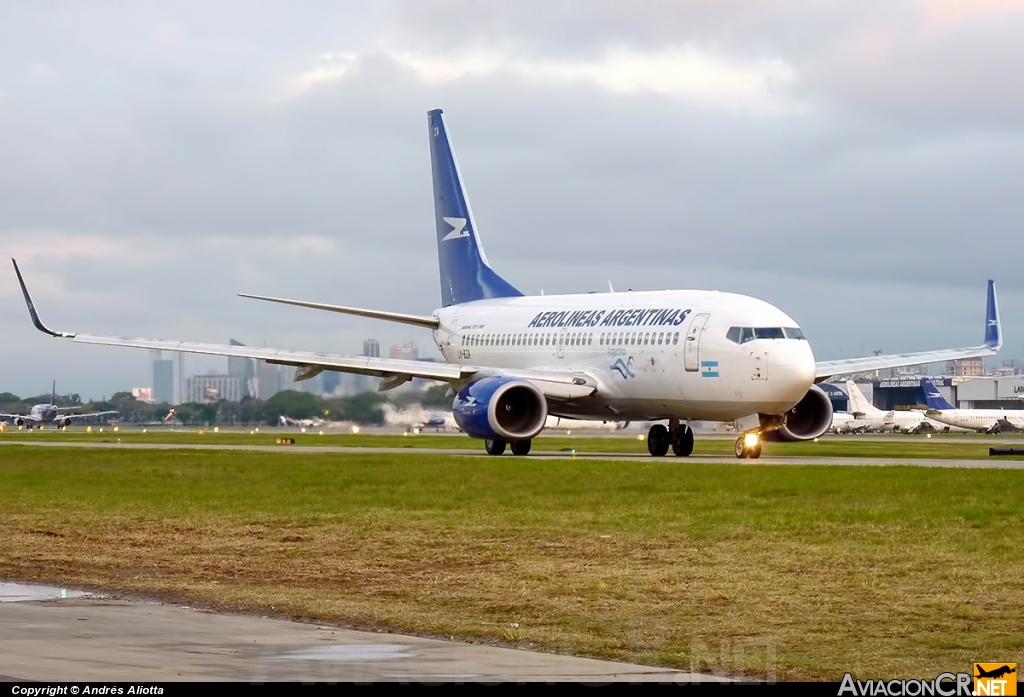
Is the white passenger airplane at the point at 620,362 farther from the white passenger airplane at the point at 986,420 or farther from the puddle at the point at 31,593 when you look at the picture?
the white passenger airplane at the point at 986,420

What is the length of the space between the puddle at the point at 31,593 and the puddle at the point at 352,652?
4.74m

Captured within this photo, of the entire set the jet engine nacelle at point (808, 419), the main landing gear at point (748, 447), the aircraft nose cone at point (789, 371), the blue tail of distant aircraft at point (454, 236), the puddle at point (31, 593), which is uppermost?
the blue tail of distant aircraft at point (454, 236)

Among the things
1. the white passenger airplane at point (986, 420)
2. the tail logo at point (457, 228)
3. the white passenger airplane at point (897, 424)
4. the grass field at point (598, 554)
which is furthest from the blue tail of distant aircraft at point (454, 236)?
the white passenger airplane at point (897, 424)

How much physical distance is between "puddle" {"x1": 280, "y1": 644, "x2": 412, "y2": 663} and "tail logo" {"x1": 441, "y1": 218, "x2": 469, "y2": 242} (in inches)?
1744

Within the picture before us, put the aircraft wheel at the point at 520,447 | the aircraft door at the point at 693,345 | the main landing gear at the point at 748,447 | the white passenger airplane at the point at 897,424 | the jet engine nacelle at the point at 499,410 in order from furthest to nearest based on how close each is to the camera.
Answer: the white passenger airplane at the point at 897,424
the aircraft wheel at the point at 520,447
the jet engine nacelle at the point at 499,410
the main landing gear at the point at 748,447
the aircraft door at the point at 693,345

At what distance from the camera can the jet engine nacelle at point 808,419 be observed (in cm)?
4525

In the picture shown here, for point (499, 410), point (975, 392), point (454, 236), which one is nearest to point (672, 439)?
point (499, 410)

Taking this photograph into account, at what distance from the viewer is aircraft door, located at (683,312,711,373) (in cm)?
4191

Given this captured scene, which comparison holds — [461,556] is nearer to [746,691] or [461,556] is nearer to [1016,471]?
[746,691]

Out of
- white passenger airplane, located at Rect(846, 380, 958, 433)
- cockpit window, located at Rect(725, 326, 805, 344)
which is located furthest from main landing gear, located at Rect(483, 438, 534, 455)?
white passenger airplane, located at Rect(846, 380, 958, 433)

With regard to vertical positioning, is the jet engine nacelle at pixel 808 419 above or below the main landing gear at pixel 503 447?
above

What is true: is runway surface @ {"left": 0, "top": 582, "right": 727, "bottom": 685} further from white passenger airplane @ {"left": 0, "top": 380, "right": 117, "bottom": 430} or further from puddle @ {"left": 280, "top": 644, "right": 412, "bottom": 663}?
white passenger airplane @ {"left": 0, "top": 380, "right": 117, "bottom": 430}

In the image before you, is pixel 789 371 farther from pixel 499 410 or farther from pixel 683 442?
pixel 499 410

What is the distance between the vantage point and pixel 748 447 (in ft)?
139
